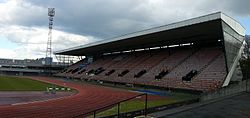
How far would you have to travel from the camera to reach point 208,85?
33.6m

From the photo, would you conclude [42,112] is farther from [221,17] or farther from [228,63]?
[228,63]

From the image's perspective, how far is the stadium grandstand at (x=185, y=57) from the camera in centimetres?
3306

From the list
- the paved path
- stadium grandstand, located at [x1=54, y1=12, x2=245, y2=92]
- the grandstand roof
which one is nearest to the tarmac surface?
stadium grandstand, located at [x1=54, y1=12, x2=245, y2=92]

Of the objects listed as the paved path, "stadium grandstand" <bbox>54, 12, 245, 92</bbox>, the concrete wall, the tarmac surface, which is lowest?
the tarmac surface

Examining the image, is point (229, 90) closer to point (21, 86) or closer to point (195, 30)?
point (195, 30)

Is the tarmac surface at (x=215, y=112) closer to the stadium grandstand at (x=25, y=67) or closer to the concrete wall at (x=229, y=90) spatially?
the concrete wall at (x=229, y=90)

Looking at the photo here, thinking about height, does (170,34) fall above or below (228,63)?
above

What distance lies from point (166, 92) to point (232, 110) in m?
16.5

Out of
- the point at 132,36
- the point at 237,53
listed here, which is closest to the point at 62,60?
the point at 132,36

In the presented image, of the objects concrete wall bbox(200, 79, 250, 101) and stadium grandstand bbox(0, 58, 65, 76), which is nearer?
concrete wall bbox(200, 79, 250, 101)

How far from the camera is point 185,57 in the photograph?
47.6 metres

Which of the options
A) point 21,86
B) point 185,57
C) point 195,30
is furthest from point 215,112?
point 21,86

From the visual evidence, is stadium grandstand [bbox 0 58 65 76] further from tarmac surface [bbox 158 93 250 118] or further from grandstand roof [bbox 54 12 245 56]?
tarmac surface [bbox 158 93 250 118]

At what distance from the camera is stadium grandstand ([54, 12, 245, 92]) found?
33062mm
